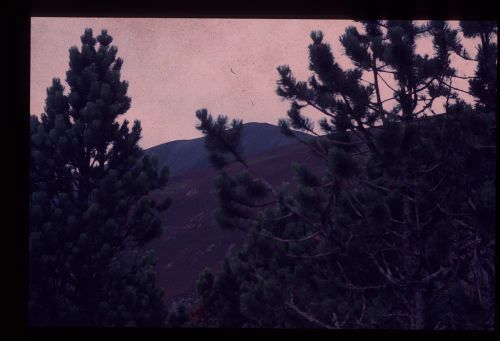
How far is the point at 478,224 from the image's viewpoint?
5020 millimetres

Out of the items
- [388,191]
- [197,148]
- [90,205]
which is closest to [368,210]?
[388,191]

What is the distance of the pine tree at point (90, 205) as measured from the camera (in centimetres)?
880

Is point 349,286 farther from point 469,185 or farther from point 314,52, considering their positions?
point 314,52

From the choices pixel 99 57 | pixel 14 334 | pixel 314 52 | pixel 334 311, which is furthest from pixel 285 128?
pixel 99 57

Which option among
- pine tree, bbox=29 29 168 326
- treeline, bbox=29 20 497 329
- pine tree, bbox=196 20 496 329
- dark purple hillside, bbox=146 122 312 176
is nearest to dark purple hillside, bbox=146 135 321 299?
dark purple hillside, bbox=146 122 312 176

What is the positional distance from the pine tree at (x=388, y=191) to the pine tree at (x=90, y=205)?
11.4 ft

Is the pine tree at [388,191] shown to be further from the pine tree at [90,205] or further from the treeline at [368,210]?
the pine tree at [90,205]

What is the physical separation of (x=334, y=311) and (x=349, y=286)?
619 mm

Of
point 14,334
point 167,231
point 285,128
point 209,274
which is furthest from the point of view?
point 167,231

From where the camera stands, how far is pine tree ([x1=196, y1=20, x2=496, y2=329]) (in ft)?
17.1

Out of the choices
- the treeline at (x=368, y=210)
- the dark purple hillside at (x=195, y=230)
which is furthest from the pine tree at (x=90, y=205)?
the dark purple hillside at (x=195, y=230)

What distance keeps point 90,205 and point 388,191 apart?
552 centimetres

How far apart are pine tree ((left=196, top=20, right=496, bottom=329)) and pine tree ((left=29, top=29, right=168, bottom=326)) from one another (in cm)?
348

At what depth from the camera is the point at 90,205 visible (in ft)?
30.4
